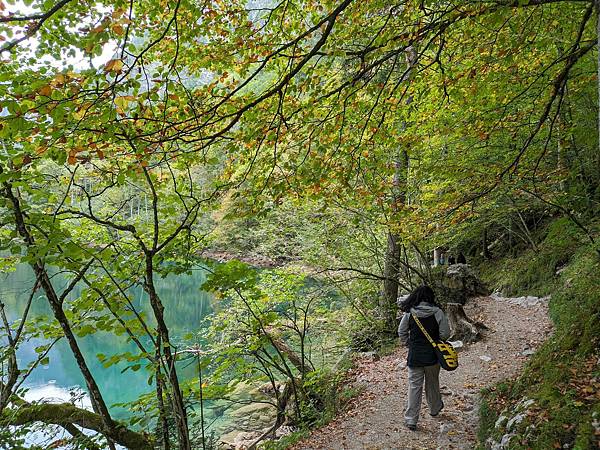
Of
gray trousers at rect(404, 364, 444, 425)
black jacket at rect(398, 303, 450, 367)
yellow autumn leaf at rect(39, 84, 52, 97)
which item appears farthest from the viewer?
gray trousers at rect(404, 364, 444, 425)

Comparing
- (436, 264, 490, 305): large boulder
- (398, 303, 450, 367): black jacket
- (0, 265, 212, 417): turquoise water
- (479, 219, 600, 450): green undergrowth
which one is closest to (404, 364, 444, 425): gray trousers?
(398, 303, 450, 367): black jacket

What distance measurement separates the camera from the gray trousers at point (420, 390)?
520 centimetres

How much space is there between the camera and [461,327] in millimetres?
8766

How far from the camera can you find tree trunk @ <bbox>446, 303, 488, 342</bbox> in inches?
336

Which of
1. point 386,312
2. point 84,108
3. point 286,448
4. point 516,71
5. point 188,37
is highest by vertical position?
point 188,37

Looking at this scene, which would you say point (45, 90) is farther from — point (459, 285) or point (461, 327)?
point (459, 285)

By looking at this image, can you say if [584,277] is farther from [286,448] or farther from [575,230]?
[286,448]

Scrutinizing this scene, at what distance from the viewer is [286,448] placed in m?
6.20

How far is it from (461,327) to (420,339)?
425 centimetres

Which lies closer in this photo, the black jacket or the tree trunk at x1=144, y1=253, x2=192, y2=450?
the tree trunk at x1=144, y1=253, x2=192, y2=450

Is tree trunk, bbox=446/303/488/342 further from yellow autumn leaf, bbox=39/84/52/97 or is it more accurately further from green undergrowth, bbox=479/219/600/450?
yellow autumn leaf, bbox=39/84/52/97

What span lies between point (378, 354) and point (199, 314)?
13121mm

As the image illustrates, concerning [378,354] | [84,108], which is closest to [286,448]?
[378,354]

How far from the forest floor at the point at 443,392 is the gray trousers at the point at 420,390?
0.18 m
